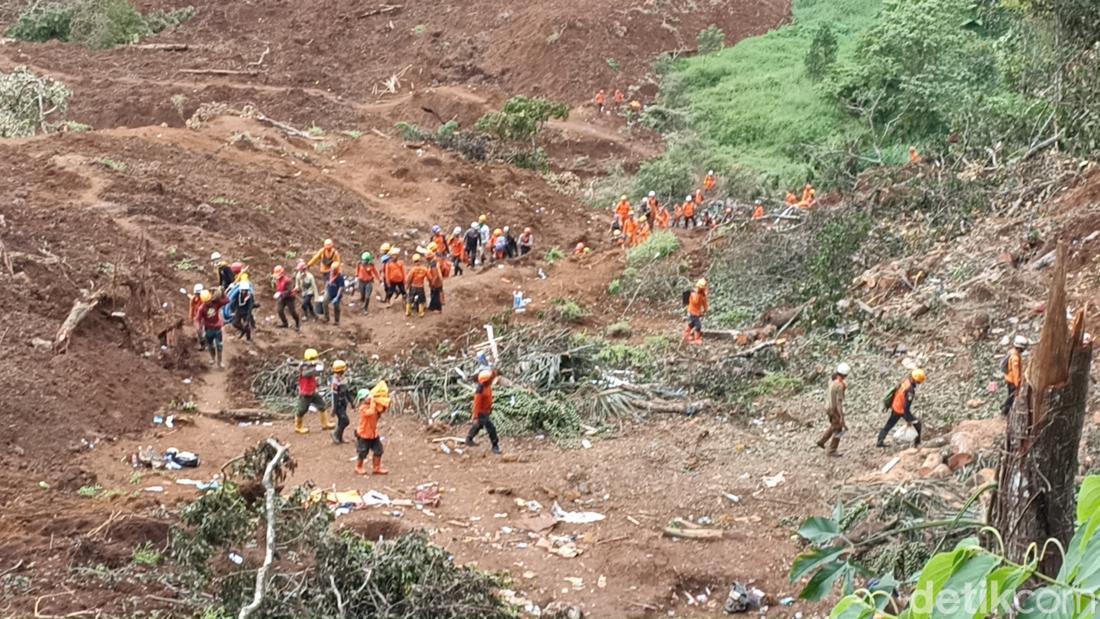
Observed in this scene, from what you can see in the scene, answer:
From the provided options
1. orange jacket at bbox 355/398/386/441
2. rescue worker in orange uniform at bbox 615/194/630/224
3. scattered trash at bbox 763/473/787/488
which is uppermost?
rescue worker in orange uniform at bbox 615/194/630/224

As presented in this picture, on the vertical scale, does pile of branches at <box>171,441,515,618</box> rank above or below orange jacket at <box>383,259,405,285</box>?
below

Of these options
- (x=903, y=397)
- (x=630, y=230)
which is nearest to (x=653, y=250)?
(x=630, y=230)

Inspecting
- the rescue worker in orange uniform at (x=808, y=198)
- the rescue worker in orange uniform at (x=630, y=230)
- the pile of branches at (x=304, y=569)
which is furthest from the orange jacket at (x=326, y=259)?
the pile of branches at (x=304, y=569)

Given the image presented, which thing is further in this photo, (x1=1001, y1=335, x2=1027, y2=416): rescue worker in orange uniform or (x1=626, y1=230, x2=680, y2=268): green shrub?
(x1=626, y1=230, x2=680, y2=268): green shrub

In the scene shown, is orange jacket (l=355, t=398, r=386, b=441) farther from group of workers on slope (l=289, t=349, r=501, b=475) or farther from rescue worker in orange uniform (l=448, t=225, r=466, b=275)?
rescue worker in orange uniform (l=448, t=225, r=466, b=275)

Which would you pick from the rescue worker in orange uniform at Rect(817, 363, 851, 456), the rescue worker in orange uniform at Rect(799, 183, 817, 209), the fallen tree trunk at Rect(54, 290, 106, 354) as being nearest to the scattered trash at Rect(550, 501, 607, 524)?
the rescue worker in orange uniform at Rect(817, 363, 851, 456)

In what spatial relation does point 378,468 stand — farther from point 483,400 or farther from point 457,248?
point 457,248

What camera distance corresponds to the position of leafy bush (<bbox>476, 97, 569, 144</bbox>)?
29.2 m

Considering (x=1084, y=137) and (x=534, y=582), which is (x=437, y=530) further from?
(x=1084, y=137)

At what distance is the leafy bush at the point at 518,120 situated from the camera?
1148 inches

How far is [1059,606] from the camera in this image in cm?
180

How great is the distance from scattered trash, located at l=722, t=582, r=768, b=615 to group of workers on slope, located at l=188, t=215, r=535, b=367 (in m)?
8.35

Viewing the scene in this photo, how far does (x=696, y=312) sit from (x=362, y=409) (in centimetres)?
652

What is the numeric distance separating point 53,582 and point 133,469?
3786 mm
